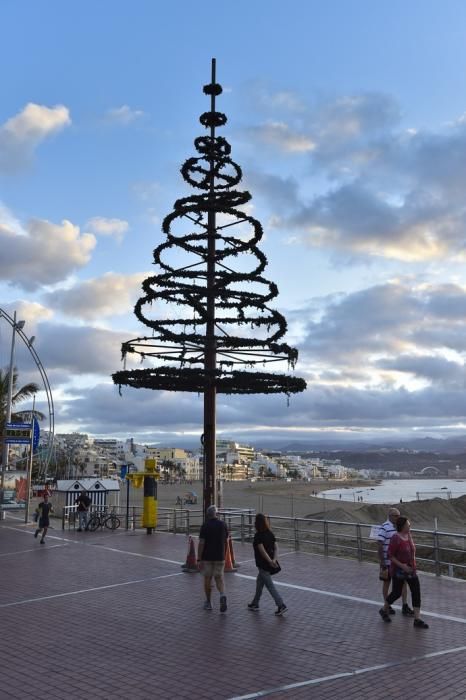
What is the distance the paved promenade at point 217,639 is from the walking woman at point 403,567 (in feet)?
0.98

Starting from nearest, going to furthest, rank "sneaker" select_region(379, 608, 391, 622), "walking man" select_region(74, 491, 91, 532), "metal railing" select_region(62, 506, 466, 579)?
1. "sneaker" select_region(379, 608, 391, 622)
2. "metal railing" select_region(62, 506, 466, 579)
3. "walking man" select_region(74, 491, 91, 532)

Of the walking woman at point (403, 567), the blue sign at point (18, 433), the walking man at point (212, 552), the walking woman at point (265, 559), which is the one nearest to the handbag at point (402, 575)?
the walking woman at point (403, 567)

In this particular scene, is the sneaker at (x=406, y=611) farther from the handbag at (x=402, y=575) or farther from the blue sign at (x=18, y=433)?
the blue sign at (x=18, y=433)

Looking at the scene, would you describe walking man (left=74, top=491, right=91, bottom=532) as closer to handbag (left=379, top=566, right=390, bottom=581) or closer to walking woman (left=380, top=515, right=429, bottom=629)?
handbag (left=379, top=566, right=390, bottom=581)

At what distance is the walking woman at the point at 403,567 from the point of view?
29.8 feet

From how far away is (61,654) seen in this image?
25.6ft

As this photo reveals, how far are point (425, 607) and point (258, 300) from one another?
11575mm

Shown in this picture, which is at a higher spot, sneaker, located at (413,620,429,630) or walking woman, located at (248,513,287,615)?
walking woman, located at (248,513,287,615)

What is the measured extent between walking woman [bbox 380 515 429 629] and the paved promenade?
30 centimetres

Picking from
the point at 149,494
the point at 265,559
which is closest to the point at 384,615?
the point at 265,559

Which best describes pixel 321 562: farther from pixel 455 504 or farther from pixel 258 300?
pixel 455 504

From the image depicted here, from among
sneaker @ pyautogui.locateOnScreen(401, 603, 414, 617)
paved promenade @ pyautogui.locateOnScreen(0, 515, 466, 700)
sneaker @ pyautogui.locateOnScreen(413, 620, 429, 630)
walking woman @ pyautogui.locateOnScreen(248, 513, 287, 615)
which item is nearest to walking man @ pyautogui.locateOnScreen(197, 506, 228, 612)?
paved promenade @ pyautogui.locateOnScreen(0, 515, 466, 700)

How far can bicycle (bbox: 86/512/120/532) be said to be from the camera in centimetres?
2302

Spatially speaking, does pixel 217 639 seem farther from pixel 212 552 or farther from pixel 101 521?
pixel 101 521
